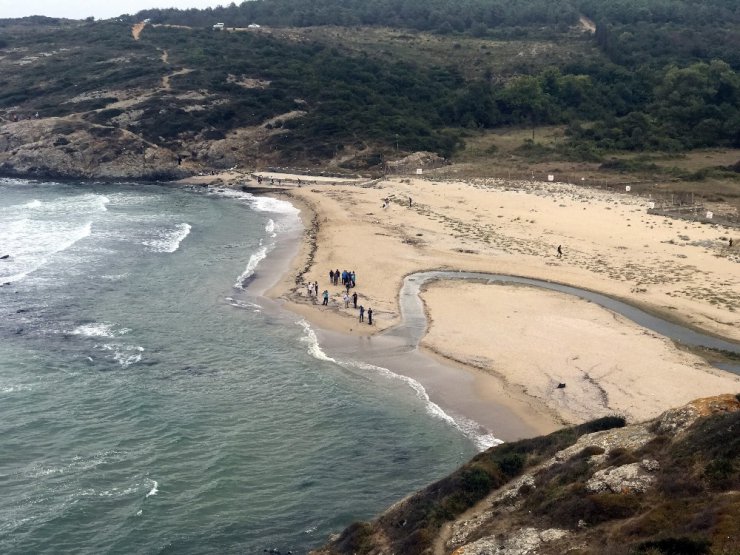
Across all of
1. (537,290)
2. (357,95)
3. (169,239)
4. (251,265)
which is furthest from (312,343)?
(357,95)

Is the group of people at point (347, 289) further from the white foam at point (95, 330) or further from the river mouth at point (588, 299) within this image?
the white foam at point (95, 330)

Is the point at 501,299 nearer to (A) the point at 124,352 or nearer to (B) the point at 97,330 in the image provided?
(A) the point at 124,352

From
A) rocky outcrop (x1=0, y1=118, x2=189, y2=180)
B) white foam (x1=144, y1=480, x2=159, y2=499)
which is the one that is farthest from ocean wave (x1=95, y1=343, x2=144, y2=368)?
rocky outcrop (x1=0, y1=118, x2=189, y2=180)

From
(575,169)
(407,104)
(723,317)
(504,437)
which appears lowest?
(504,437)

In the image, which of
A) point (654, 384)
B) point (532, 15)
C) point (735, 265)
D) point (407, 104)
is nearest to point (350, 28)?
point (532, 15)

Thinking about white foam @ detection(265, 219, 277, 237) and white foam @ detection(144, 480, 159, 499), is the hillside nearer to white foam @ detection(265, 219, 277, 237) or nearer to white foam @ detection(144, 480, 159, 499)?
white foam @ detection(265, 219, 277, 237)

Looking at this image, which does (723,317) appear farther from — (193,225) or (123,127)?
(123,127)
